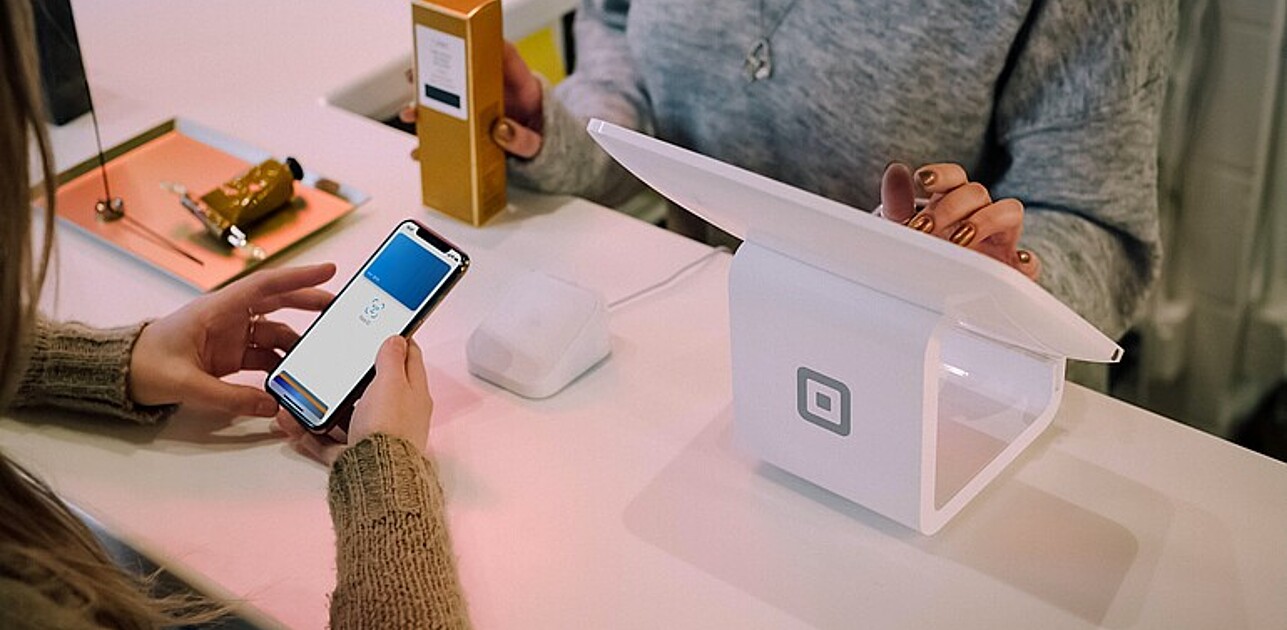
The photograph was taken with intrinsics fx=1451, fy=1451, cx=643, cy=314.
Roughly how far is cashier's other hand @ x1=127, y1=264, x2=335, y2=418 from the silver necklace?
448 millimetres

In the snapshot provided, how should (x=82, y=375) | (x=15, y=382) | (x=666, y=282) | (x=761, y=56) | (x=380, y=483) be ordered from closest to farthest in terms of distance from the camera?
(x=15, y=382) < (x=380, y=483) < (x=82, y=375) < (x=666, y=282) < (x=761, y=56)

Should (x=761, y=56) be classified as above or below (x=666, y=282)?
above

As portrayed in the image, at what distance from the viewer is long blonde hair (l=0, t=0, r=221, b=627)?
2.22ft

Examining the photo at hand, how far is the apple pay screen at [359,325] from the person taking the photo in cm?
98

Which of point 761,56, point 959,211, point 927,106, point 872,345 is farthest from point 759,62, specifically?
point 872,345

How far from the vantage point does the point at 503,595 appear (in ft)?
2.84

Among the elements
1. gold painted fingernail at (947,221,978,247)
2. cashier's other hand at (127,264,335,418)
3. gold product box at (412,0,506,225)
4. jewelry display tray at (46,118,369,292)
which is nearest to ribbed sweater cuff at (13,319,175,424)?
cashier's other hand at (127,264,335,418)

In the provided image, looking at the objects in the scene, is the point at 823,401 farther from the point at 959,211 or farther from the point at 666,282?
the point at 666,282

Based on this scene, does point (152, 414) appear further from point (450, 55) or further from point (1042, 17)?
point (1042, 17)

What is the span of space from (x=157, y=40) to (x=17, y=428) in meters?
0.62

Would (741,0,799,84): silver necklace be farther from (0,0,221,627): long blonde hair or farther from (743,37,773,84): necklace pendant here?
(0,0,221,627): long blonde hair

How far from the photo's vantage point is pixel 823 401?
0.89 metres

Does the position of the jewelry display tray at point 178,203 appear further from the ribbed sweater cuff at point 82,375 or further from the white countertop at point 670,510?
the ribbed sweater cuff at point 82,375

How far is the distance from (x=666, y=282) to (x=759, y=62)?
0.86 ft
